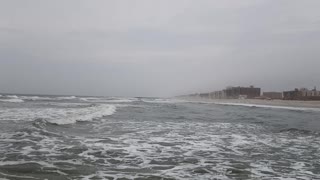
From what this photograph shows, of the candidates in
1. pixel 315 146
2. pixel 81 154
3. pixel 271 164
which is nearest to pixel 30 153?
pixel 81 154

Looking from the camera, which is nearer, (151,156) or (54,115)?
(151,156)

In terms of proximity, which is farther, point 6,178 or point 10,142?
point 10,142

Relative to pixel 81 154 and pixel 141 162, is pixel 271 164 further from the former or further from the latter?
pixel 81 154

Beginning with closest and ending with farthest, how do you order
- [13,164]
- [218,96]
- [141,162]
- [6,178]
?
[6,178]
[13,164]
[141,162]
[218,96]

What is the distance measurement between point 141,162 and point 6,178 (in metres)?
2.99

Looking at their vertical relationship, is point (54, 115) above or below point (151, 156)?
above

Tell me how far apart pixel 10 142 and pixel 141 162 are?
14.8ft

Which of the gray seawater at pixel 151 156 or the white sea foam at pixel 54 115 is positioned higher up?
the white sea foam at pixel 54 115

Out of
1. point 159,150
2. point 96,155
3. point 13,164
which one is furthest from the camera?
point 159,150

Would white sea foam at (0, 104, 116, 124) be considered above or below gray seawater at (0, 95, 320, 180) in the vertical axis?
above

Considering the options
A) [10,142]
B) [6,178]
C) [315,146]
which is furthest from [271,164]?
[10,142]

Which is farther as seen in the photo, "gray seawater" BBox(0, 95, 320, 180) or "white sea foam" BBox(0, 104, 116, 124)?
"white sea foam" BBox(0, 104, 116, 124)

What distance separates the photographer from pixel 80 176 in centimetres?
671

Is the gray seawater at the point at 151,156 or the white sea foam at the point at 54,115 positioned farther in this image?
the white sea foam at the point at 54,115
